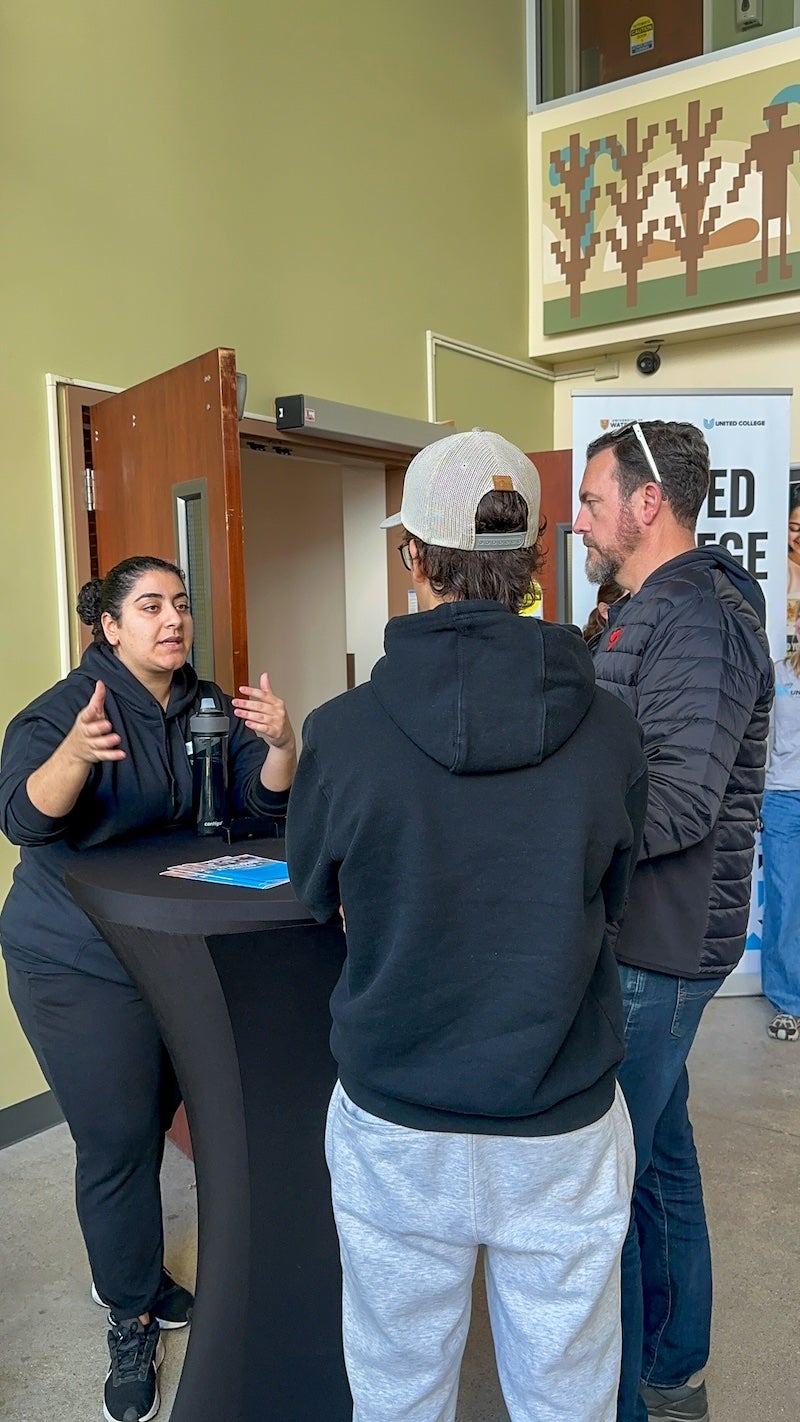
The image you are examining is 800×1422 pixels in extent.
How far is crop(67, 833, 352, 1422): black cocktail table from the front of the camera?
1.51m

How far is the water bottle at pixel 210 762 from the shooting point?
190 centimetres

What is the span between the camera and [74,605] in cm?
314

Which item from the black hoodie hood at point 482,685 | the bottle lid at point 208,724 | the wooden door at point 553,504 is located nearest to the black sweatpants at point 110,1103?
the bottle lid at point 208,724

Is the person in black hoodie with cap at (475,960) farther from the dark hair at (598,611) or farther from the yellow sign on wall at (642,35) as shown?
the yellow sign on wall at (642,35)

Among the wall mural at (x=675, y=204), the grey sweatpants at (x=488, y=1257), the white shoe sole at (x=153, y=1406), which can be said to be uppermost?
the wall mural at (x=675, y=204)

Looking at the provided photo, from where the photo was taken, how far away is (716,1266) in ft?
7.82

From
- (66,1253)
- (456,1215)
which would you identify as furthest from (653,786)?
(66,1253)

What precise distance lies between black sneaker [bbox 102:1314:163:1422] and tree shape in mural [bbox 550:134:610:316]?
5126mm

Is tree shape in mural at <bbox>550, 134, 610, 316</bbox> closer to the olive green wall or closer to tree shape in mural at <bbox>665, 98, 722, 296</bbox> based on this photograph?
the olive green wall

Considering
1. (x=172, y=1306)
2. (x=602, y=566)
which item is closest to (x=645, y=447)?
(x=602, y=566)

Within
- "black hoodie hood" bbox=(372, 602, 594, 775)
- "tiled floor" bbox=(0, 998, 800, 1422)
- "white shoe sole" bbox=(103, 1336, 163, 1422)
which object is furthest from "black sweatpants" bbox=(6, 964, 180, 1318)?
"black hoodie hood" bbox=(372, 602, 594, 775)

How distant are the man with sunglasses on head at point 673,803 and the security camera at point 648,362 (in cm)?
436

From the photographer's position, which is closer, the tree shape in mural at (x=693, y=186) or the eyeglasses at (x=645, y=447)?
the eyeglasses at (x=645, y=447)

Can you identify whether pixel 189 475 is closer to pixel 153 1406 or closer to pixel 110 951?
pixel 110 951
